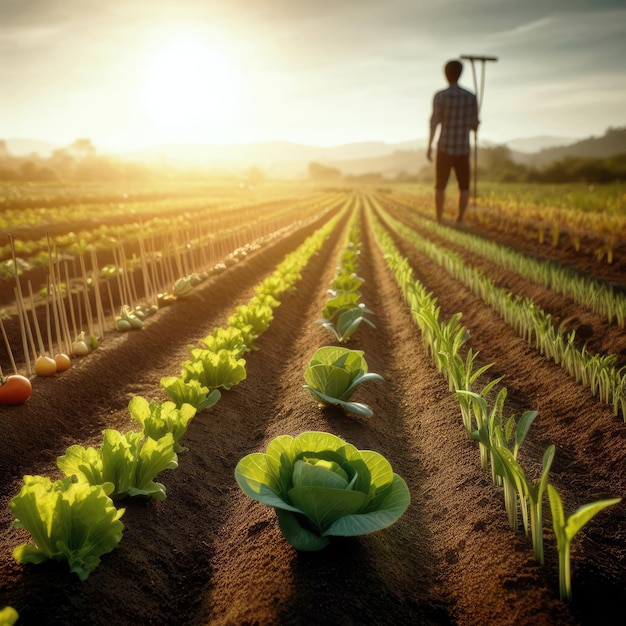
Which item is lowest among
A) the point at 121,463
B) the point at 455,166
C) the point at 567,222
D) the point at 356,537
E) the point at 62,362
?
the point at 356,537

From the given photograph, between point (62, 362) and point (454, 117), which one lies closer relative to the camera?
point (62, 362)

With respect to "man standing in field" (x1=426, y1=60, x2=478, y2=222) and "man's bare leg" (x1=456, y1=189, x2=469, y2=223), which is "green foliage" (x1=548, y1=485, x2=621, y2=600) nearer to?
"man standing in field" (x1=426, y1=60, x2=478, y2=222)

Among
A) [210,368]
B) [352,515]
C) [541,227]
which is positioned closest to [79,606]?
[352,515]

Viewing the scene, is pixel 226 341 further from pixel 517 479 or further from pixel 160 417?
pixel 517 479

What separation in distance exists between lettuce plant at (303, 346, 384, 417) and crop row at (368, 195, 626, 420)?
132 cm

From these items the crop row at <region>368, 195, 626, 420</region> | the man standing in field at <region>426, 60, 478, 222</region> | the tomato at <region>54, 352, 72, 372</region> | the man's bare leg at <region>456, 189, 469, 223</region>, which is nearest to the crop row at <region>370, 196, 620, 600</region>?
the crop row at <region>368, 195, 626, 420</region>

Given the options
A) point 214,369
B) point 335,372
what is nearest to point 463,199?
point 214,369

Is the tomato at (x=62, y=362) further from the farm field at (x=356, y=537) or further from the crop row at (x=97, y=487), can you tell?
the crop row at (x=97, y=487)

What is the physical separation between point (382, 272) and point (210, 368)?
5.96 meters

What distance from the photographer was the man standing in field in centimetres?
993

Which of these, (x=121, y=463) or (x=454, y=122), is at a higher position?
(x=454, y=122)

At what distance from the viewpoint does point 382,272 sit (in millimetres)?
9398

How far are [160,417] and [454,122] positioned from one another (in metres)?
9.01

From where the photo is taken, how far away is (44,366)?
4.33 metres
